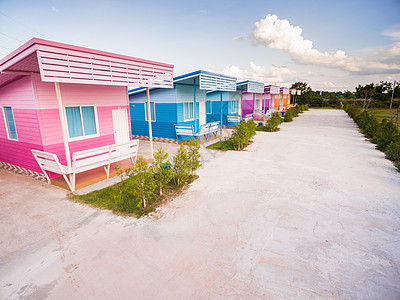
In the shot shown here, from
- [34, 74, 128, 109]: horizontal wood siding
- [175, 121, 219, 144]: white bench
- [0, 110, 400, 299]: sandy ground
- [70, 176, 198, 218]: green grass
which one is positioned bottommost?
[0, 110, 400, 299]: sandy ground

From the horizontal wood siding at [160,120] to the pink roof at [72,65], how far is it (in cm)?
487

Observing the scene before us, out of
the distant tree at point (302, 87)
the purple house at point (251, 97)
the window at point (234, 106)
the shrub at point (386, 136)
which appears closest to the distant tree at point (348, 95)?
the distant tree at point (302, 87)

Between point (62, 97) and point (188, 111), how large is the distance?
7651 mm

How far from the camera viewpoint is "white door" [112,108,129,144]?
8.88 m

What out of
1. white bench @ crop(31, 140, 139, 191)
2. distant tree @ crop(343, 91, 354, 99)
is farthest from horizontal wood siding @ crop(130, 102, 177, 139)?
distant tree @ crop(343, 91, 354, 99)

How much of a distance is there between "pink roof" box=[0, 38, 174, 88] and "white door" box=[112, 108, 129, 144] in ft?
6.48

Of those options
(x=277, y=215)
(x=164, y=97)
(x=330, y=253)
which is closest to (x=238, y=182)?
(x=277, y=215)

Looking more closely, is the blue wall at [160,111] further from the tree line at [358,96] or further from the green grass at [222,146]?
the tree line at [358,96]

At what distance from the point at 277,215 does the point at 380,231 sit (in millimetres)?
1857

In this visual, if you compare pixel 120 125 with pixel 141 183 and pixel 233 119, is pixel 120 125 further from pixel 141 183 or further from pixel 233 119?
pixel 233 119

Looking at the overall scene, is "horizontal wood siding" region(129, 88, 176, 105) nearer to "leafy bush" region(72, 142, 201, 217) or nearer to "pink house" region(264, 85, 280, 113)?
"leafy bush" region(72, 142, 201, 217)

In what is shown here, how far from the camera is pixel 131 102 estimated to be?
561 inches

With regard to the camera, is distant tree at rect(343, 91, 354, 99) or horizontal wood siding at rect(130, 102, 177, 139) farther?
distant tree at rect(343, 91, 354, 99)

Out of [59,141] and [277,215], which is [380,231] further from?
[59,141]
